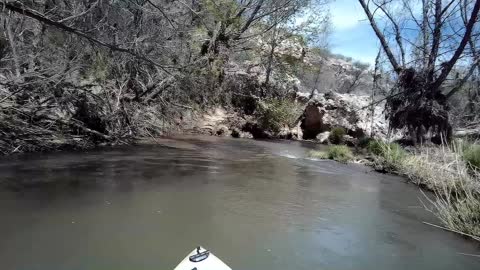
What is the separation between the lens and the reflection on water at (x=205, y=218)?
600cm

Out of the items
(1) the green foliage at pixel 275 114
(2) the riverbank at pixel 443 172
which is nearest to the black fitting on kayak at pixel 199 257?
(2) the riverbank at pixel 443 172

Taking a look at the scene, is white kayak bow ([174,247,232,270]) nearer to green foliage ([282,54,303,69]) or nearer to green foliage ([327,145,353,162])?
green foliage ([327,145,353,162])

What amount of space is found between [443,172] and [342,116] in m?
14.1

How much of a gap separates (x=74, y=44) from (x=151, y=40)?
152 inches

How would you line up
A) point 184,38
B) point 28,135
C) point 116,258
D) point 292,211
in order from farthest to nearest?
point 184,38
point 28,135
point 292,211
point 116,258

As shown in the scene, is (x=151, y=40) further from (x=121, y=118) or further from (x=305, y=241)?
(x=305, y=241)

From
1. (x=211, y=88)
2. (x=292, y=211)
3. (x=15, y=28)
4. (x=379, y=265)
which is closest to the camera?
(x=379, y=265)

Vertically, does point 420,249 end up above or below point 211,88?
below

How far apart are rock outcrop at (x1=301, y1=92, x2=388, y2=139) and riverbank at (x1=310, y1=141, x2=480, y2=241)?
6210mm

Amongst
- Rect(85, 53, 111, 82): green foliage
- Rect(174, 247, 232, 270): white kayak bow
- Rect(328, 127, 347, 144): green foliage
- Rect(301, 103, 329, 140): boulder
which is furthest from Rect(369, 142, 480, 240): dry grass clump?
Rect(85, 53, 111, 82): green foliage

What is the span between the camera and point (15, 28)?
1452 cm

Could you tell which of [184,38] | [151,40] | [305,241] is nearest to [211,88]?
[184,38]

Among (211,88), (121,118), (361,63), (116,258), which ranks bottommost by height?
(116,258)

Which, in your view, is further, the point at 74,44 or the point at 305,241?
the point at 74,44
